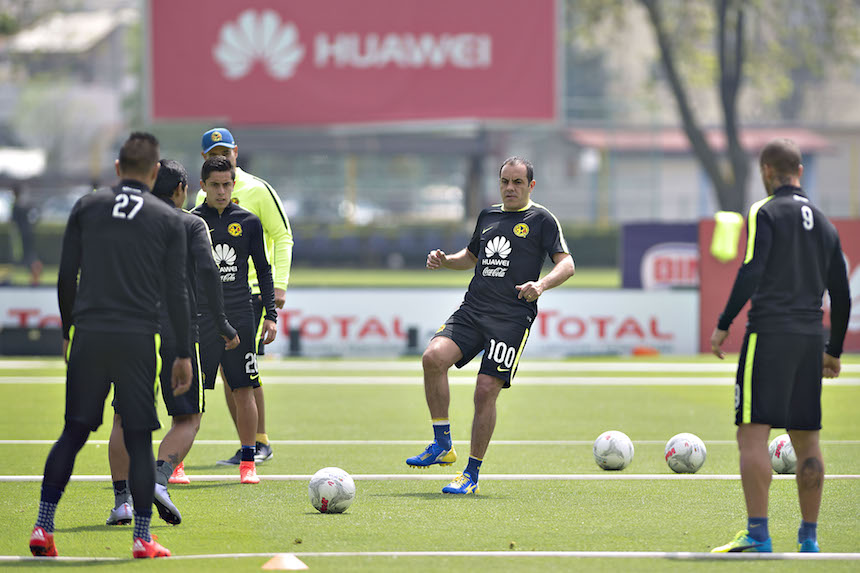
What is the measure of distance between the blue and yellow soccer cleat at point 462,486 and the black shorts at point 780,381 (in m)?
2.43

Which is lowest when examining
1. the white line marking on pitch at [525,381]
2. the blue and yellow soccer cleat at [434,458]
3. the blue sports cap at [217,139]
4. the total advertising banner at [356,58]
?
→ the white line marking on pitch at [525,381]

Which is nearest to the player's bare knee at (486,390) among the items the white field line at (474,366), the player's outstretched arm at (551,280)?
the player's outstretched arm at (551,280)

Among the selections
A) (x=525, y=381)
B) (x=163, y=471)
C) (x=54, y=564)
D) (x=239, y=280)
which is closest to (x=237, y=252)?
(x=239, y=280)

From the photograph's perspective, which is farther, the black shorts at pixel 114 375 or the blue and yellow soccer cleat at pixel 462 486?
the blue and yellow soccer cleat at pixel 462 486

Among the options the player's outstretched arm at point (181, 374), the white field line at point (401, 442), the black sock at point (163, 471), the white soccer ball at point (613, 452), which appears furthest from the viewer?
the white field line at point (401, 442)

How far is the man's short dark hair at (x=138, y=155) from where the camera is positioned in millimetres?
6441

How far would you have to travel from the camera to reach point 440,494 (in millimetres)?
8578

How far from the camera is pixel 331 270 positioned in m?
39.4

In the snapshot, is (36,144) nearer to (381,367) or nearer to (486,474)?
(381,367)

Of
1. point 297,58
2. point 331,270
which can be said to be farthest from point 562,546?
point 331,270

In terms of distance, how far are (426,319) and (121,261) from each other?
13.1m

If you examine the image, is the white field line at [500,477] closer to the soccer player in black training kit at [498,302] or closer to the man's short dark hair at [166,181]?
the soccer player in black training kit at [498,302]

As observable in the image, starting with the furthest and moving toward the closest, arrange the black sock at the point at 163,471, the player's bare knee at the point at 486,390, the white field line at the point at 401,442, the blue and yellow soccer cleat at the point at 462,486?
the white field line at the point at 401,442
the player's bare knee at the point at 486,390
the blue and yellow soccer cleat at the point at 462,486
the black sock at the point at 163,471

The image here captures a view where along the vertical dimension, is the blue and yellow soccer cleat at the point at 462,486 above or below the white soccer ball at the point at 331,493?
below
